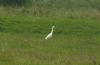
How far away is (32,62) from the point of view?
18.1m

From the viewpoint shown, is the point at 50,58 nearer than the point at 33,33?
Yes

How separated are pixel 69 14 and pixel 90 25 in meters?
6.90

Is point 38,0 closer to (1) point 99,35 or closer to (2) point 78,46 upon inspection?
(1) point 99,35

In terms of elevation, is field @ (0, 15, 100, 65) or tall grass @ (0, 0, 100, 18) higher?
field @ (0, 15, 100, 65)

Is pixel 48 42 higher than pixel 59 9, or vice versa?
pixel 48 42

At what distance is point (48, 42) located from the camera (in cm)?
2912

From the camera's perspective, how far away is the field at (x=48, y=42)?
63.8ft

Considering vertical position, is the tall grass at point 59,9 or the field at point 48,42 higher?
the field at point 48,42

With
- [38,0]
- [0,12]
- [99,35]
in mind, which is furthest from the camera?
[38,0]

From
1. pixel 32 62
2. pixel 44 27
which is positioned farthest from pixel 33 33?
pixel 32 62

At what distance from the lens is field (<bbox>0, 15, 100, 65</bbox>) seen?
63.8ft

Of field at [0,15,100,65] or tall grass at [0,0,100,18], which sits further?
tall grass at [0,0,100,18]

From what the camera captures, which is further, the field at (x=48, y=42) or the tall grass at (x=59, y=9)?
the tall grass at (x=59, y=9)

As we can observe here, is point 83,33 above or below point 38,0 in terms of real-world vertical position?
above
